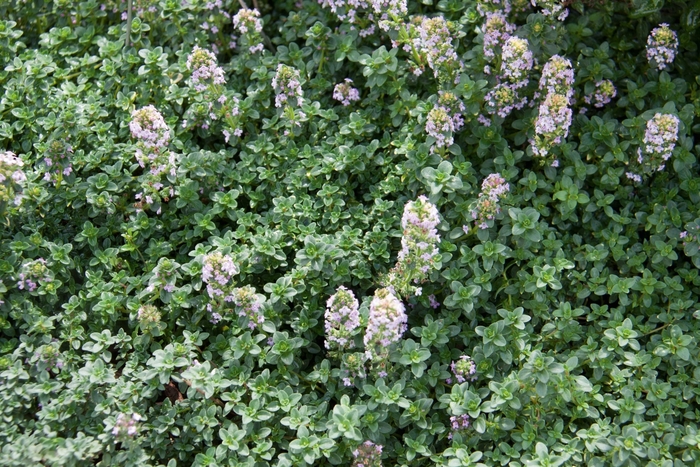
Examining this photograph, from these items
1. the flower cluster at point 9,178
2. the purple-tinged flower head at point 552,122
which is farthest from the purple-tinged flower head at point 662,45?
the flower cluster at point 9,178

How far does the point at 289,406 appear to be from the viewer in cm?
357

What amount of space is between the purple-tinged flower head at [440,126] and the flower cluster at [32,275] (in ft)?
6.37

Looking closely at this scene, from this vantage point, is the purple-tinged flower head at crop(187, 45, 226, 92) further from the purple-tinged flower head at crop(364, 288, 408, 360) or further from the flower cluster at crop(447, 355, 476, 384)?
the flower cluster at crop(447, 355, 476, 384)

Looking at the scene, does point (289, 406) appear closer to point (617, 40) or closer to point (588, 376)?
point (588, 376)

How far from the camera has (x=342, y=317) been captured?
11.7ft

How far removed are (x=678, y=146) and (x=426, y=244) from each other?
1.58 metres

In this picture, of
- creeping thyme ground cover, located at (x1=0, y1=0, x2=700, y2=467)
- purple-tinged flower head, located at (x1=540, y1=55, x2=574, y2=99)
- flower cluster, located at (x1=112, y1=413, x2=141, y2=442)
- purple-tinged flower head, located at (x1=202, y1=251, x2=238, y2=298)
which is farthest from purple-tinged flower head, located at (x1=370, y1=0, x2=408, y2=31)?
flower cluster, located at (x1=112, y1=413, x2=141, y2=442)

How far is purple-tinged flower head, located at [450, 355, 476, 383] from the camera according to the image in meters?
3.66

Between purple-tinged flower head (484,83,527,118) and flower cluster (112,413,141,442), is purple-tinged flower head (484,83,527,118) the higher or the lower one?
the higher one

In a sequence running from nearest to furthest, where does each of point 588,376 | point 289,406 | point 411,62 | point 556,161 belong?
point 289,406 → point 588,376 → point 556,161 → point 411,62

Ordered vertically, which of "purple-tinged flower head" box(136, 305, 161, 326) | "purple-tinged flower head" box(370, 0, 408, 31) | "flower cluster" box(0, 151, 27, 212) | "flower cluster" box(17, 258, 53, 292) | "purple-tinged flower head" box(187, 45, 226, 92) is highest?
"purple-tinged flower head" box(370, 0, 408, 31)

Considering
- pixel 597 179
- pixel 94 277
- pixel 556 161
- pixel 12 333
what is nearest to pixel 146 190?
pixel 94 277

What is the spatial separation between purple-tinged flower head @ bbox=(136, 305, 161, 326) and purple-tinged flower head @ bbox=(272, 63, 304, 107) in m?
1.30

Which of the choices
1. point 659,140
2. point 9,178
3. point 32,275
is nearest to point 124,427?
point 32,275
